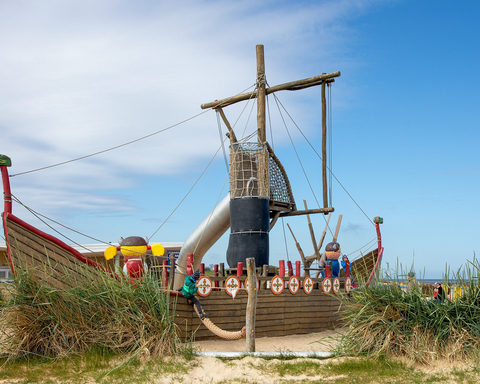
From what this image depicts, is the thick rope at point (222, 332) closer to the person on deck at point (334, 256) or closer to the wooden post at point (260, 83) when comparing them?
the person on deck at point (334, 256)

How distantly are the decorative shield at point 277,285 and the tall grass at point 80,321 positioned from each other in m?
3.08

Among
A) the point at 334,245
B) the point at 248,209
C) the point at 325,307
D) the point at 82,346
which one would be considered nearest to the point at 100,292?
the point at 82,346

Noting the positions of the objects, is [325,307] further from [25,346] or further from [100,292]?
[25,346]

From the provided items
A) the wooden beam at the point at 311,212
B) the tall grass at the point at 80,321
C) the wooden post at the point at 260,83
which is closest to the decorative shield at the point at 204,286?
the tall grass at the point at 80,321

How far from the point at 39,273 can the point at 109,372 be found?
6.56 feet

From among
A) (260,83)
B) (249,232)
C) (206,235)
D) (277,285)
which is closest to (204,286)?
(277,285)

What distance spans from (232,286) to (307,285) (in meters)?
2.27

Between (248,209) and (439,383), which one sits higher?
(248,209)

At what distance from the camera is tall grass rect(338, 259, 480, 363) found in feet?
22.7

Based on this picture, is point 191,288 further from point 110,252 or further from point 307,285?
point 307,285

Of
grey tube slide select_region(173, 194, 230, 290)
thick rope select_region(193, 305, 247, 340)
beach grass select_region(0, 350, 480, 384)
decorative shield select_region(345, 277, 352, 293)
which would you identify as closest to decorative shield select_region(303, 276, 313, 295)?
decorative shield select_region(345, 277, 352, 293)

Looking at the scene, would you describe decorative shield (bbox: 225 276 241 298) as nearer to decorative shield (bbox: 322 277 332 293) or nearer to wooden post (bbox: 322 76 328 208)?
decorative shield (bbox: 322 277 332 293)

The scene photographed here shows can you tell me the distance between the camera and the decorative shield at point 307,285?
1063cm

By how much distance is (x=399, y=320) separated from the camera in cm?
702
